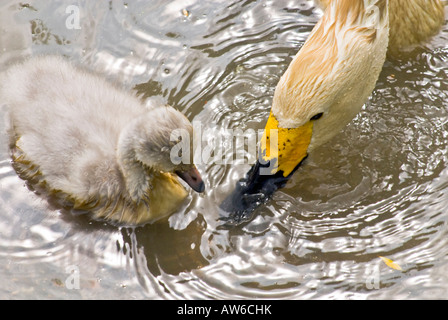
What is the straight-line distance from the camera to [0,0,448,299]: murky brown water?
10.6 ft

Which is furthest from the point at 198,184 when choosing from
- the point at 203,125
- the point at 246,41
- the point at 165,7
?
the point at 165,7

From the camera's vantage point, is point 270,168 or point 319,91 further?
point 270,168

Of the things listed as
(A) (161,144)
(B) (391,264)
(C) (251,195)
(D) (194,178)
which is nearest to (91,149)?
(A) (161,144)

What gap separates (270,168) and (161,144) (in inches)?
25.2

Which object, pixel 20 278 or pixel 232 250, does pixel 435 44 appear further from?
pixel 20 278

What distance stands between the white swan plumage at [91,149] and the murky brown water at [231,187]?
0.42 feet

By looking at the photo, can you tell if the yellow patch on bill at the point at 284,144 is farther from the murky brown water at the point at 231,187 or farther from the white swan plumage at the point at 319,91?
the murky brown water at the point at 231,187

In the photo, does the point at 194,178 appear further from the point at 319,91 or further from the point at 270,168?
the point at 319,91

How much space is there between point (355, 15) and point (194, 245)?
158cm

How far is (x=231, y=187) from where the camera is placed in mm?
3604

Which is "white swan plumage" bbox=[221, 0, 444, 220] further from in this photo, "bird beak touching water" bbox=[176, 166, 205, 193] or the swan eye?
"bird beak touching water" bbox=[176, 166, 205, 193]

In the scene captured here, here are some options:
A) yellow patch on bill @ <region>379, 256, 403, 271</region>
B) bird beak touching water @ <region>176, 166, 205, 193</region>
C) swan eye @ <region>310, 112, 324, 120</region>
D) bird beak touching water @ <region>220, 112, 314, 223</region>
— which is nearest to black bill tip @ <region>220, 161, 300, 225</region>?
bird beak touching water @ <region>220, 112, 314, 223</region>

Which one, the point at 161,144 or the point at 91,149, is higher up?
the point at 161,144

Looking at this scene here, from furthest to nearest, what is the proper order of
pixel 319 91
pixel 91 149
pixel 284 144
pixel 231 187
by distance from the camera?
pixel 231 187 < pixel 91 149 < pixel 284 144 < pixel 319 91
